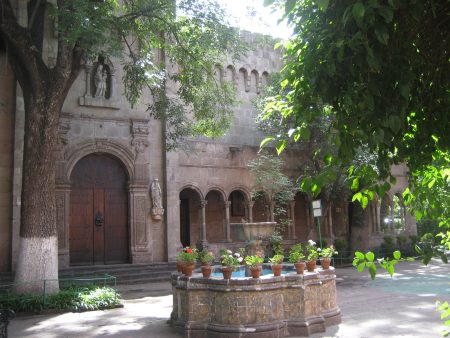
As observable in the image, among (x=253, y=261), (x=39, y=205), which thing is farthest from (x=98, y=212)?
(x=253, y=261)

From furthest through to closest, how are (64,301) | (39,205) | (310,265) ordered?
(39,205)
(64,301)
(310,265)

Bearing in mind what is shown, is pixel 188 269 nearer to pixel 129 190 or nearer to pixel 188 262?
pixel 188 262

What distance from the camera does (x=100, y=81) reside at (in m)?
16.9

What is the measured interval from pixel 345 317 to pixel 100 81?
12.0m

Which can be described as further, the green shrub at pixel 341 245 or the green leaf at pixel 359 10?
the green shrub at pixel 341 245

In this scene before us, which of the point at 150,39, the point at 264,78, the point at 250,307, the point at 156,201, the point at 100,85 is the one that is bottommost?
the point at 250,307

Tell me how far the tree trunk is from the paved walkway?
1.20 meters

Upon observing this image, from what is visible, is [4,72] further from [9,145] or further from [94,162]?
[94,162]

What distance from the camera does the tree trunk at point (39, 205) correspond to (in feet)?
35.7

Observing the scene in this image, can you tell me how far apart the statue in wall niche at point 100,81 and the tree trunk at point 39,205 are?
5495mm

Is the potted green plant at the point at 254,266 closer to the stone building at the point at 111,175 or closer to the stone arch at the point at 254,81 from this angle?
the stone building at the point at 111,175

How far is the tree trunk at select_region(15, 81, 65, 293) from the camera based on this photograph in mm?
10883

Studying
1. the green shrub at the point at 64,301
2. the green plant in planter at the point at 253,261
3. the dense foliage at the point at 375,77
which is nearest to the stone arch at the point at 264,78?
the green shrub at the point at 64,301

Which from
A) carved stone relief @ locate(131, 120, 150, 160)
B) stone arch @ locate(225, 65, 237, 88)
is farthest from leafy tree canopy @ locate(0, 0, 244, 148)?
stone arch @ locate(225, 65, 237, 88)
